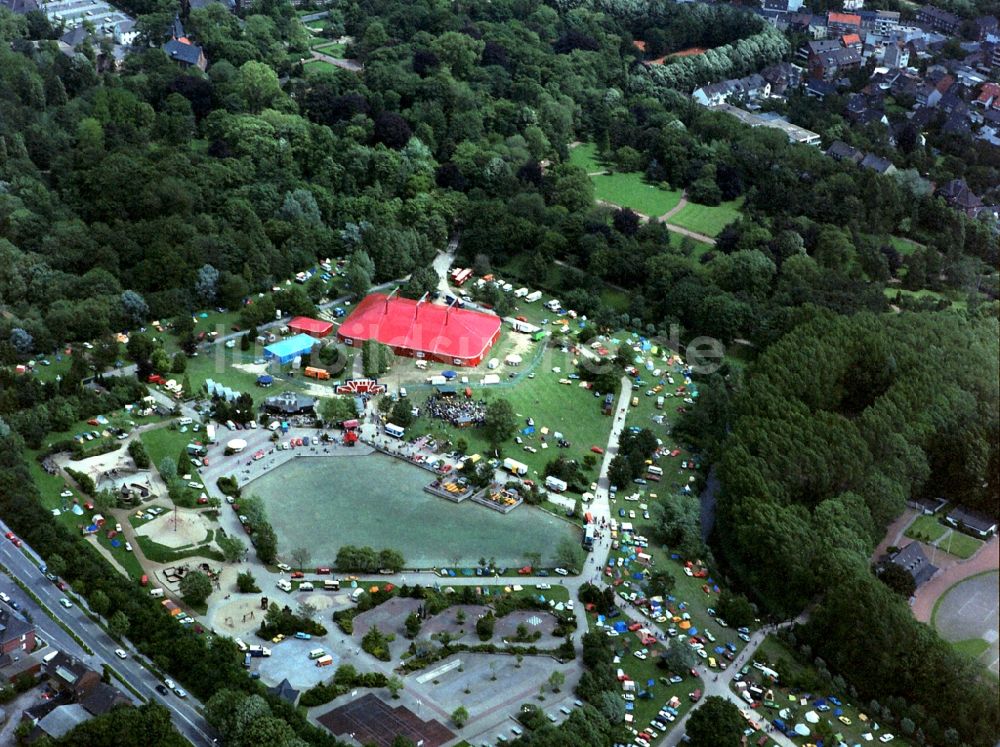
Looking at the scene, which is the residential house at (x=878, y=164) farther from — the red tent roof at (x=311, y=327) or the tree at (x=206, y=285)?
the tree at (x=206, y=285)

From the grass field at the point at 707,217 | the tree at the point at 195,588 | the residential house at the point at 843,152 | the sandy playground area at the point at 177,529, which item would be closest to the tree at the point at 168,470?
the sandy playground area at the point at 177,529

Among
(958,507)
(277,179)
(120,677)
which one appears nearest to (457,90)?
(277,179)

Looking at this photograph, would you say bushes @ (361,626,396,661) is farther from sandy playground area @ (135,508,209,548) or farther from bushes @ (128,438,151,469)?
bushes @ (128,438,151,469)

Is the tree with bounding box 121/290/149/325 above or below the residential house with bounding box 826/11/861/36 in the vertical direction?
below

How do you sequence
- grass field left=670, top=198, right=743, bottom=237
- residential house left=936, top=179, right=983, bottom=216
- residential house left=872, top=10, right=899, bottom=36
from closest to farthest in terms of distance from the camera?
residential house left=936, top=179, right=983, bottom=216 → grass field left=670, top=198, right=743, bottom=237 → residential house left=872, top=10, right=899, bottom=36

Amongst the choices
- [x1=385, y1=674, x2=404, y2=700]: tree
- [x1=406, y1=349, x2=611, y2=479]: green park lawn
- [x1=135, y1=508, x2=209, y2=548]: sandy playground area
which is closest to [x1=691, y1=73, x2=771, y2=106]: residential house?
[x1=406, y1=349, x2=611, y2=479]: green park lawn
